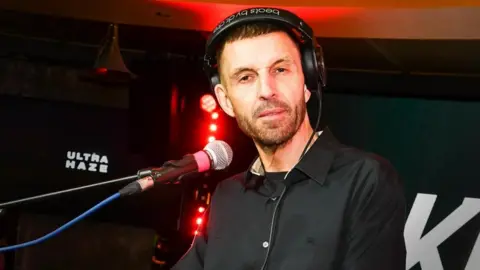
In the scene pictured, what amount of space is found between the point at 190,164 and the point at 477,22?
2.12 m

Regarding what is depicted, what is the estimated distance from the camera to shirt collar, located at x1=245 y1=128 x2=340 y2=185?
151 cm

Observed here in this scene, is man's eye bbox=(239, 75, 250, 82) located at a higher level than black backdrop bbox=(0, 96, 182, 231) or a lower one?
higher

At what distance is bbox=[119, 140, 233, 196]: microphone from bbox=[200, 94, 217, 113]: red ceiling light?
2.61 meters

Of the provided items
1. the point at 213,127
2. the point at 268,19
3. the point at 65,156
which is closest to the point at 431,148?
the point at 213,127

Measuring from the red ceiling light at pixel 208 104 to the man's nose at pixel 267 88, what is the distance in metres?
2.58

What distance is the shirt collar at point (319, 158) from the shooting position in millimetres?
1511

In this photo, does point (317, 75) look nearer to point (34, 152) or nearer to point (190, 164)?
point (190, 164)

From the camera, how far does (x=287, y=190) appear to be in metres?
1.53

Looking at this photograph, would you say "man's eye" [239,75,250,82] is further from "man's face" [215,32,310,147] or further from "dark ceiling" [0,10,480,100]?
"dark ceiling" [0,10,480,100]

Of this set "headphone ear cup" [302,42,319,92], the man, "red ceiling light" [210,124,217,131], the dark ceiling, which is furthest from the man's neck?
"red ceiling light" [210,124,217,131]

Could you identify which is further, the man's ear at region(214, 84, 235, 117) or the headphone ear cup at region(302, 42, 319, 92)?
the man's ear at region(214, 84, 235, 117)

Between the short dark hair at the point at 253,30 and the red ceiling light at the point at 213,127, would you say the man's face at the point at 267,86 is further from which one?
the red ceiling light at the point at 213,127

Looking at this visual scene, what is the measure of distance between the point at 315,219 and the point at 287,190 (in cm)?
12

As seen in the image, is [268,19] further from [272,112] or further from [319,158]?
[319,158]
